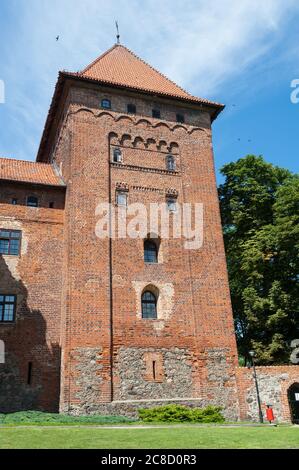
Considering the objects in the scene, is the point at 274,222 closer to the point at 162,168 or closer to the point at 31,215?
the point at 162,168

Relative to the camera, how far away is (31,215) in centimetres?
2002

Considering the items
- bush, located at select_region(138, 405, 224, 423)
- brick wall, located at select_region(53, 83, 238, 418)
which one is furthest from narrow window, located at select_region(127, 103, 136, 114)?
bush, located at select_region(138, 405, 224, 423)

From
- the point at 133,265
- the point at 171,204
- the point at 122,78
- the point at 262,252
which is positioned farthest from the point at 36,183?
the point at 262,252

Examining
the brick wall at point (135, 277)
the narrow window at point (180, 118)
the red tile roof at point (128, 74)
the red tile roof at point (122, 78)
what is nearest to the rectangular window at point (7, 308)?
the brick wall at point (135, 277)

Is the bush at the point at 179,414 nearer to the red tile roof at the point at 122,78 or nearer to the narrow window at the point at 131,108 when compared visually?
the narrow window at the point at 131,108

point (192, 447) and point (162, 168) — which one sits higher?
point (162, 168)

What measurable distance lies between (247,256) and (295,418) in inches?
336

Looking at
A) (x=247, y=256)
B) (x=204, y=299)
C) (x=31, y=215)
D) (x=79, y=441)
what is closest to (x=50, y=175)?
(x=31, y=215)

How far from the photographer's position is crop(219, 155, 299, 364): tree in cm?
2317

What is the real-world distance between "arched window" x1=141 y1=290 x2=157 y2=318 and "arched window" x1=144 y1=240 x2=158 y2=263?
1.44 m

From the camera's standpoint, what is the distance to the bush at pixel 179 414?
623 inches

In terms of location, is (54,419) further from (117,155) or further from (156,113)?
(156,113)

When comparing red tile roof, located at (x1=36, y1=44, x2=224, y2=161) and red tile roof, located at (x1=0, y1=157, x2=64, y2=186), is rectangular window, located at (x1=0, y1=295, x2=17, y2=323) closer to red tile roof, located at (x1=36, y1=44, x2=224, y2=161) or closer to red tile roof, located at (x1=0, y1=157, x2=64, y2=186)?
red tile roof, located at (x1=0, y1=157, x2=64, y2=186)

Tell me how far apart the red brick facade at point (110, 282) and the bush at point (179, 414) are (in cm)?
71
